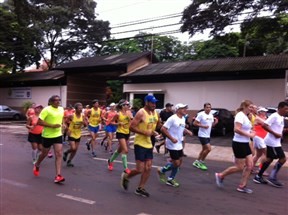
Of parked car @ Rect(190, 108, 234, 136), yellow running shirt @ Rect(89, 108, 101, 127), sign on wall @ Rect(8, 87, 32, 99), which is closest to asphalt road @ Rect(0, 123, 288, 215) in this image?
yellow running shirt @ Rect(89, 108, 101, 127)

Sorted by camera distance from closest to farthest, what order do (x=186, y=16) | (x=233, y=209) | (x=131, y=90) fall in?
(x=233, y=209) < (x=186, y=16) < (x=131, y=90)

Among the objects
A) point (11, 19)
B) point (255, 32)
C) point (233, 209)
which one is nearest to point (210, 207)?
point (233, 209)

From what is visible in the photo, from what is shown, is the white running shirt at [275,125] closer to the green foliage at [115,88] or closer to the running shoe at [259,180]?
the running shoe at [259,180]

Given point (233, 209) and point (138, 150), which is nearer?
point (233, 209)

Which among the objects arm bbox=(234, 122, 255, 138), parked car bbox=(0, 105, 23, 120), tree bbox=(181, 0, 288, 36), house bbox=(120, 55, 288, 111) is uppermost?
tree bbox=(181, 0, 288, 36)

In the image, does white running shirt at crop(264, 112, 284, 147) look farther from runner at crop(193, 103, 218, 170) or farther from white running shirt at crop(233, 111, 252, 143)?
runner at crop(193, 103, 218, 170)

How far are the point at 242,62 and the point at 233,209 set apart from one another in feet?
60.7

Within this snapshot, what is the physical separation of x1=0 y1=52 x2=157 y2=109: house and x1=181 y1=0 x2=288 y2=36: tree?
911 centimetres

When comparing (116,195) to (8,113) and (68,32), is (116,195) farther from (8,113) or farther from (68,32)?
(68,32)

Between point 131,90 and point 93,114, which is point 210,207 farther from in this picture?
point 131,90

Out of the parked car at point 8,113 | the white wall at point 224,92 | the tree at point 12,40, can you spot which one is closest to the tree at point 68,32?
the tree at point 12,40

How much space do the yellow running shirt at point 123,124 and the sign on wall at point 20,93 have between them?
2707 centimetres

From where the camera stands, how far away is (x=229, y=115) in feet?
64.5

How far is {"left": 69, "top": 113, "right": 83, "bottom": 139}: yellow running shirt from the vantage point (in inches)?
360
